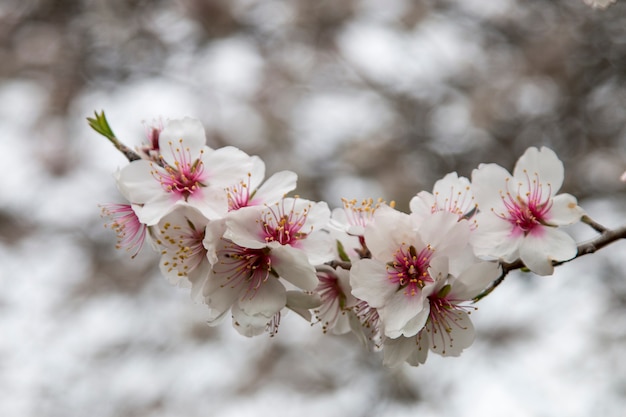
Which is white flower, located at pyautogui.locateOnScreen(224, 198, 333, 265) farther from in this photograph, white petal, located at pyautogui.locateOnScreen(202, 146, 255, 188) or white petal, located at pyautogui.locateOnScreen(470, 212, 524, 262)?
white petal, located at pyautogui.locateOnScreen(470, 212, 524, 262)

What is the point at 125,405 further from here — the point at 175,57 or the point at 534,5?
the point at 534,5

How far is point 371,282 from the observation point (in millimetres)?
1063

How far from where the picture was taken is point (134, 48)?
402cm

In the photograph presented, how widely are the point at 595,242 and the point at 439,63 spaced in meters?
2.98

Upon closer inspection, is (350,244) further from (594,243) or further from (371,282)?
(594,243)

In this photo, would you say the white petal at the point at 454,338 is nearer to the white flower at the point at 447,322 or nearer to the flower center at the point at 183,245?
the white flower at the point at 447,322

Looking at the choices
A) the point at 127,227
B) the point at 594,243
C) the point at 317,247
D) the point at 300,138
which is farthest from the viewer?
the point at 300,138

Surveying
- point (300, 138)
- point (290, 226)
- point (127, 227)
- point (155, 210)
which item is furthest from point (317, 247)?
point (300, 138)

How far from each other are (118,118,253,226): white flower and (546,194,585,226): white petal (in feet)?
1.58

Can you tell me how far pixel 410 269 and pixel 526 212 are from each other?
21 centimetres

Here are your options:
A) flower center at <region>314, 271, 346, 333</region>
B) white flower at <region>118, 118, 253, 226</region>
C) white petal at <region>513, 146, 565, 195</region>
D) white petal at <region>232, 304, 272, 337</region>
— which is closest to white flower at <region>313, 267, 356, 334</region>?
flower center at <region>314, 271, 346, 333</region>

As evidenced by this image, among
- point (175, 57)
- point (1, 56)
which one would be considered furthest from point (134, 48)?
point (1, 56)

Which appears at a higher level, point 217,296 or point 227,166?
point 227,166

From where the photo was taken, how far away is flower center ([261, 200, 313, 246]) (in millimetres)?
1106
